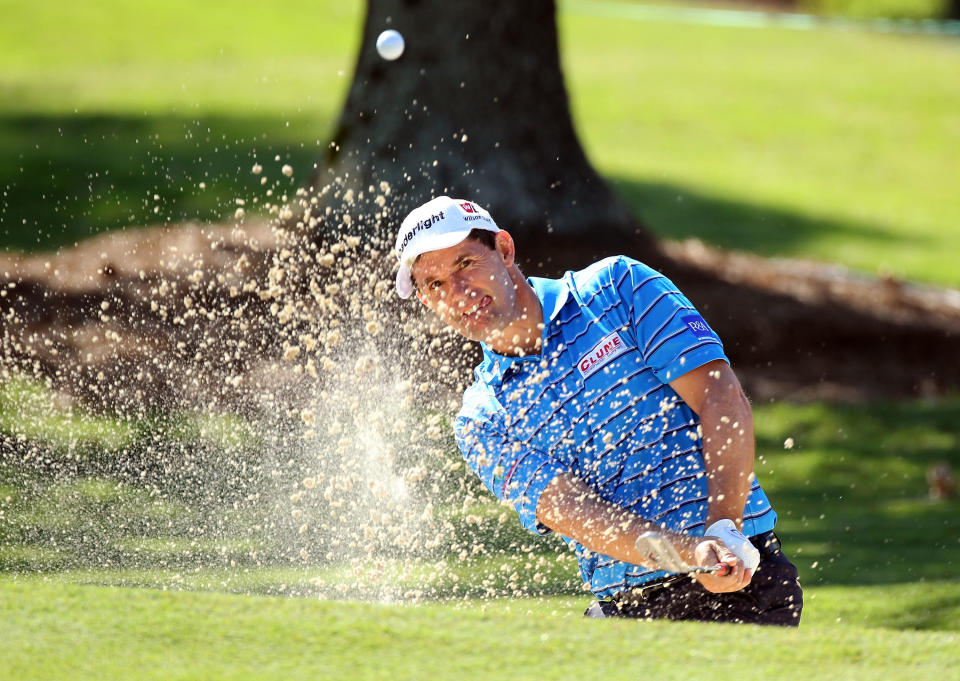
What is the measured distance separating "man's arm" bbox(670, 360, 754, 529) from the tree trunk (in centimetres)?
499

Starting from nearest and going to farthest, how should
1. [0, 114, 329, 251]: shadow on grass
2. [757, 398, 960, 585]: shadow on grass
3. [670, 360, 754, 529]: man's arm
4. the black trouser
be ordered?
1. [670, 360, 754, 529]: man's arm
2. the black trouser
3. [757, 398, 960, 585]: shadow on grass
4. [0, 114, 329, 251]: shadow on grass

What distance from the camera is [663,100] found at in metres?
19.6

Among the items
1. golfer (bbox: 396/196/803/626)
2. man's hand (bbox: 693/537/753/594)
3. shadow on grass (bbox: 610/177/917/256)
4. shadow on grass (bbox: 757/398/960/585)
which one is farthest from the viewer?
shadow on grass (bbox: 610/177/917/256)

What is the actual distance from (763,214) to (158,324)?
8379 millimetres

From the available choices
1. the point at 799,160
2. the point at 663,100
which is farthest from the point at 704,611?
the point at 663,100

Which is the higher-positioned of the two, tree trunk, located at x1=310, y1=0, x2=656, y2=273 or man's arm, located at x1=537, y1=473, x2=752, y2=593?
tree trunk, located at x1=310, y1=0, x2=656, y2=273

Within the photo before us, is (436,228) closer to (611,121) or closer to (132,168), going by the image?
(132,168)

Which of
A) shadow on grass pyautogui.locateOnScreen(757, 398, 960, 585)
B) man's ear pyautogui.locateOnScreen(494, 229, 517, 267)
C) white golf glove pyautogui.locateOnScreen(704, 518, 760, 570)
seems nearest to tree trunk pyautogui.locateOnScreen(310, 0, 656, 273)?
shadow on grass pyautogui.locateOnScreen(757, 398, 960, 585)

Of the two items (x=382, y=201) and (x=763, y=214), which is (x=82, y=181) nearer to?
(x=382, y=201)

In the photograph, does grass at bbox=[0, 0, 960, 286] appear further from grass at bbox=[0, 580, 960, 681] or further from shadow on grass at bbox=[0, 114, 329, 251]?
grass at bbox=[0, 580, 960, 681]

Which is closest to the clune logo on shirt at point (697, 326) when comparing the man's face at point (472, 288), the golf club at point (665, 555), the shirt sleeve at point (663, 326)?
the shirt sleeve at point (663, 326)

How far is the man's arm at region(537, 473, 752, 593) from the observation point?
122 inches

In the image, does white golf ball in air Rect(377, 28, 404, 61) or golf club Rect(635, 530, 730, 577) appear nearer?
golf club Rect(635, 530, 730, 577)

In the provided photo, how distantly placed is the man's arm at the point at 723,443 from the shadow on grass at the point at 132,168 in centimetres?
796
